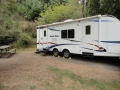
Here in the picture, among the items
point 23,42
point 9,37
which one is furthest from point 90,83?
point 9,37

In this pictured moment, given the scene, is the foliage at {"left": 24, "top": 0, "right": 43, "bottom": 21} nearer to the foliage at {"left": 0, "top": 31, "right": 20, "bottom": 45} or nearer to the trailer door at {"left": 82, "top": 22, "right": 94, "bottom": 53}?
the foliage at {"left": 0, "top": 31, "right": 20, "bottom": 45}

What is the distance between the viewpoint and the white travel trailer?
772 cm

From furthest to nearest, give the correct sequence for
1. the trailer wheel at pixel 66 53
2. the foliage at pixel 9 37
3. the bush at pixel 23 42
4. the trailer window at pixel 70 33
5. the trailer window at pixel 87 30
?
the foliage at pixel 9 37 → the bush at pixel 23 42 → the trailer wheel at pixel 66 53 → the trailer window at pixel 70 33 → the trailer window at pixel 87 30

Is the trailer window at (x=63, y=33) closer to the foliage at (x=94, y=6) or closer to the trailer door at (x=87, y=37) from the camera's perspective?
the trailer door at (x=87, y=37)

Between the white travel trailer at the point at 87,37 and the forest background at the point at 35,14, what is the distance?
4.97 m

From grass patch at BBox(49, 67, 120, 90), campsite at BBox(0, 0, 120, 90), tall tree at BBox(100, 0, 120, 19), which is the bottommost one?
grass patch at BBox(49, 67, 120, 90)

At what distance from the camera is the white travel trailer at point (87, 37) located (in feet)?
25.3

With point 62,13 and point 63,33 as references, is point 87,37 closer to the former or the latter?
point 63,33

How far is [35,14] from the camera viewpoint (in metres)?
23.3

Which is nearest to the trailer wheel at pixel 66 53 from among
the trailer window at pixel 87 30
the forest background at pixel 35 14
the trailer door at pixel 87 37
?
the trailer door at pixel 87 37

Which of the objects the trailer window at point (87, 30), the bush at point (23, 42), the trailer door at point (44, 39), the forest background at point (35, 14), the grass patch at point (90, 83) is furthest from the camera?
the bush at point (23, 42)

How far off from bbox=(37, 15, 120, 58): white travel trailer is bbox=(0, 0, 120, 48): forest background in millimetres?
4969

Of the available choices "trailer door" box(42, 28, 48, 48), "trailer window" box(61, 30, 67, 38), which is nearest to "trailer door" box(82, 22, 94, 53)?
"trailer window" box(61, 30, 67, 38)

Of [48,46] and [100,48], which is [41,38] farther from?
[100,48]
